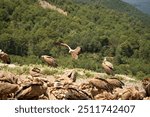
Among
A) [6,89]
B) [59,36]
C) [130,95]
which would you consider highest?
[130,95]

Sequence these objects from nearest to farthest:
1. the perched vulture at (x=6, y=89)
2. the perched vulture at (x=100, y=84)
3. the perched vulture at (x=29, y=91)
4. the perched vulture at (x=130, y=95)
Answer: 1. the perched vulture at (x=29, y=91)
2. the perched vulture at (x=6, y=89)
3. the perched vulture at (x=130, y=95)
4. the perched vulture at (x=100, y=84)

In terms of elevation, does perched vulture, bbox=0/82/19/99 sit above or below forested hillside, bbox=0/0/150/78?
above

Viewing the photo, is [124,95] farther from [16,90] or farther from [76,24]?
[76,24]

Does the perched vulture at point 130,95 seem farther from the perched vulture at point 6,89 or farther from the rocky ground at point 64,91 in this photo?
the perched vulture at point 6,89

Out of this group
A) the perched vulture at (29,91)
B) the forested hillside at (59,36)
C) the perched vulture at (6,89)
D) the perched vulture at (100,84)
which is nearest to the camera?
the perched vulture at (29,91)

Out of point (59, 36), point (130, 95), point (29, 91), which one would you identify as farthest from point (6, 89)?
point (59, 36)

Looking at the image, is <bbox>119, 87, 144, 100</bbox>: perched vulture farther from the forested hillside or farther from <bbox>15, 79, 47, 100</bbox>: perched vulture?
the forested hillside

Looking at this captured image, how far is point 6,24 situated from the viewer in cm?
9625

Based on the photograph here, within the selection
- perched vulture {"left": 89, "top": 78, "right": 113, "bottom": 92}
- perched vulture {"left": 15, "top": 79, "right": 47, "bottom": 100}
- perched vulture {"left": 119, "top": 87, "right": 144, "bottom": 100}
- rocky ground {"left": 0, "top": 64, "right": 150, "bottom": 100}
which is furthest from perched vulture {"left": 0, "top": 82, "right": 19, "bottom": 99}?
perched vulture {"left": 119, "top": 87, "right": 144, "bottom": 100}

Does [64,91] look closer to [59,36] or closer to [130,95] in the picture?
[130,95]

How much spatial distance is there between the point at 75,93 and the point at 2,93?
1.53 meters

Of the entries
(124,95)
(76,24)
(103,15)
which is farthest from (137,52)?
(124,95)

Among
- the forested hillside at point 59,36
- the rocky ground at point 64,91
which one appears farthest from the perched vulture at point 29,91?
the forested hillside at point 59,36

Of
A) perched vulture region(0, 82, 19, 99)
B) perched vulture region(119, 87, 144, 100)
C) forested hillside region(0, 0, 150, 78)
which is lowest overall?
forested hillside region(0, 0, 150, 78)
